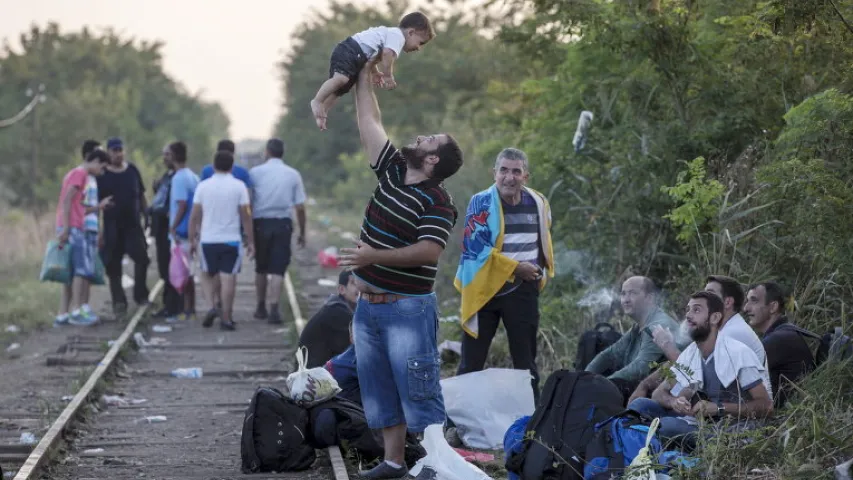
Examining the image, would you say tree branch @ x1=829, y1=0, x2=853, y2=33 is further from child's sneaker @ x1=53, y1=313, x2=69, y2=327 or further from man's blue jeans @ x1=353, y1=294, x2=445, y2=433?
child's sneaker @ x1=53, y1=313, x2=69, y2=327

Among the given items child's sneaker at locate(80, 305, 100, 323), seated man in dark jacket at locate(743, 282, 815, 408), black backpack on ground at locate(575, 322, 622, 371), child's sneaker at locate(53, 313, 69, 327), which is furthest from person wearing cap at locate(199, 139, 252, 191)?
seated man in dark jacket at locate(743, 282, 815, 408)

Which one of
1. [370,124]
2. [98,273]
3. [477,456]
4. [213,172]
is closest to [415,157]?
[370,124]

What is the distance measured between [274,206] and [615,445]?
8.08m

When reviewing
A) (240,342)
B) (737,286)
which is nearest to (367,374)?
(737,286)

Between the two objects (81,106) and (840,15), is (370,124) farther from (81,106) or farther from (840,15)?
(81,106)

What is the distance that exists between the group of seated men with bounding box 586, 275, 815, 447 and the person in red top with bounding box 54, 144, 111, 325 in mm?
7471

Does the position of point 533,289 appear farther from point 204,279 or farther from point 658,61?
point 204,279

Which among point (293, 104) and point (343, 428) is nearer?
point (343, 428)

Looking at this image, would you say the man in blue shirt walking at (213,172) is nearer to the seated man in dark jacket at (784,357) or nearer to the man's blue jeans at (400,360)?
the man's blue jeans at (400,360)

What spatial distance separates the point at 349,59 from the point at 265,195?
25.6ft

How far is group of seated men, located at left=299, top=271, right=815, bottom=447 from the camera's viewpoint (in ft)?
22.4

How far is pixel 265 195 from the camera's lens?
46.1ft

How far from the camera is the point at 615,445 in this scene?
21.6 feet

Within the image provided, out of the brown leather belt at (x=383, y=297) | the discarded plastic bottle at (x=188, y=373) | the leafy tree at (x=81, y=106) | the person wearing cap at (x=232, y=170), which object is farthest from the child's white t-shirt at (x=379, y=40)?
the leafy tree at (x=81, y=106)
